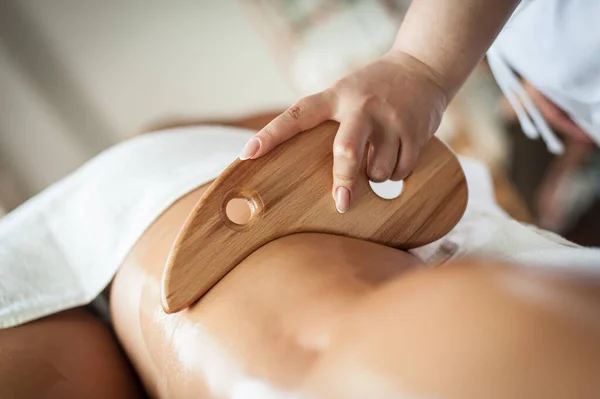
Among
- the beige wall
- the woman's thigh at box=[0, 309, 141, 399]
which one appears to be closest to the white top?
the woman's thigh at box=[0, 309, 141, 399]

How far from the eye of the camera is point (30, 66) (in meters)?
1.37

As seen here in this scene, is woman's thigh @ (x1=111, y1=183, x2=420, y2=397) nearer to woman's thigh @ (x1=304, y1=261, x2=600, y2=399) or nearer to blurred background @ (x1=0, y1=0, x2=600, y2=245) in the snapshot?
woman's thigh @ (x1=304, y1=261, x2=600, y2=399)

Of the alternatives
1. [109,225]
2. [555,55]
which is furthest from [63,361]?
[555,55]

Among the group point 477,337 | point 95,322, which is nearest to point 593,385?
point 477,337

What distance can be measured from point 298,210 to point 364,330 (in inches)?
5.6

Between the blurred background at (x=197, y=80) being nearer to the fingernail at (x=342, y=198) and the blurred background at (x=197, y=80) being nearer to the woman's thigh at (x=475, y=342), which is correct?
the fingernail at (x=342, y=198)

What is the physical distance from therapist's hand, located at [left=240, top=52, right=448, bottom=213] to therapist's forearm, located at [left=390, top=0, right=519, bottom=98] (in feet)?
0.03

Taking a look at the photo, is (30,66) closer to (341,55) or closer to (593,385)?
(341,55)

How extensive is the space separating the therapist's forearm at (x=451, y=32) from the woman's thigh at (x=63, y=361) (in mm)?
365

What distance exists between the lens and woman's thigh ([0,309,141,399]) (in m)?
0.45

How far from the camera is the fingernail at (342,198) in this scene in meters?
0.43

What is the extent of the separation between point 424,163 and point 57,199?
1.35 feet

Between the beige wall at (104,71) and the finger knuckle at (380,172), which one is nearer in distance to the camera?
the finger knuckle at (380,172)

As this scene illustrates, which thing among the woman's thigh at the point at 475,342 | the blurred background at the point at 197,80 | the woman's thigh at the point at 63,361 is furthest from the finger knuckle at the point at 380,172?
the blurred background at the point at 197,80
